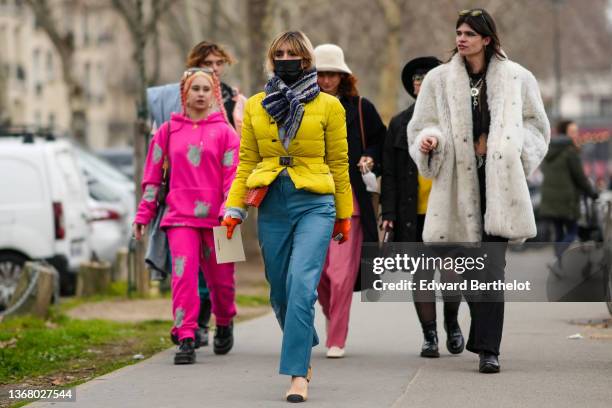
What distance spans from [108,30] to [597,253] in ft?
248

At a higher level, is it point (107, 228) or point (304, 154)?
point (304, 154)

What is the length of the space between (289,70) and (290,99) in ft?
0.55

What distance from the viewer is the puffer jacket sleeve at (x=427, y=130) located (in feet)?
28.7

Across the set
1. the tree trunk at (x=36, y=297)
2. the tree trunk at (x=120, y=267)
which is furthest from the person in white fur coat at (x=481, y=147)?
the tree trunk at (x=120, y=267)

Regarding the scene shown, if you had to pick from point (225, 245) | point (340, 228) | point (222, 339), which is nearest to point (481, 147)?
point (340, 228)

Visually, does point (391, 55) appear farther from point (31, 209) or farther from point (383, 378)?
point (383, 378)

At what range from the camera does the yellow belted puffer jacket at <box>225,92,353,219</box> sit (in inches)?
314

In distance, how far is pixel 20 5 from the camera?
69688 mm

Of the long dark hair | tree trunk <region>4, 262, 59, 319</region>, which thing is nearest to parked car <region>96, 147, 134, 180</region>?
tree trunk <region>4, 262, 59, 319</region>

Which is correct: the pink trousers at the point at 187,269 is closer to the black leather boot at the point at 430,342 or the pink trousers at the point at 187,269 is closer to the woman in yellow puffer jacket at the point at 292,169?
the woman in yellow puffer jacket at the point at 292,169

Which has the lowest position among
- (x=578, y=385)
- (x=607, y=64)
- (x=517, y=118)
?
(x=578, y=385)

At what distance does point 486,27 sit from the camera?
28.3ft

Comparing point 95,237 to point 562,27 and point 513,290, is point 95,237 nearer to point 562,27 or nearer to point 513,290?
point 513,290

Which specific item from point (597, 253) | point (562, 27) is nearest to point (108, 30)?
point (562, 27)
